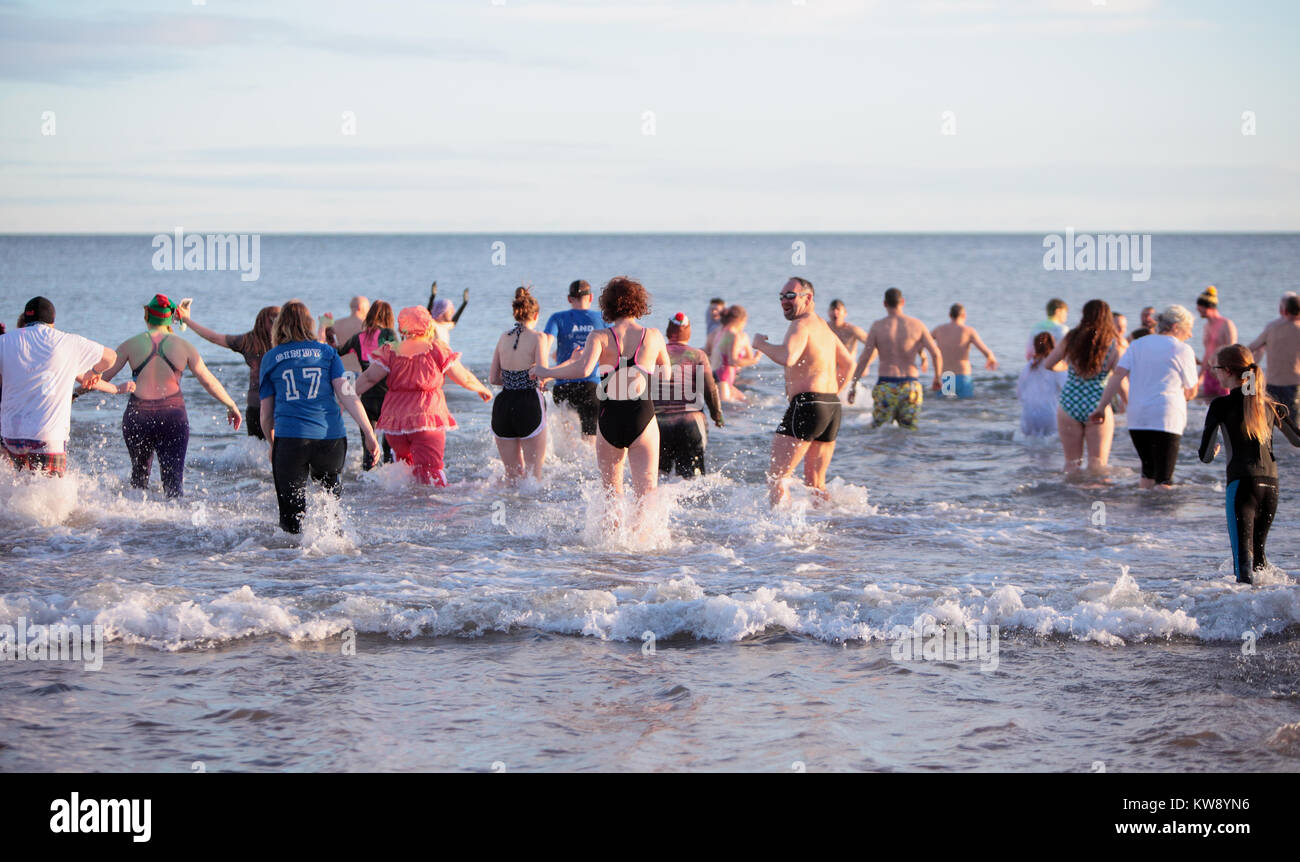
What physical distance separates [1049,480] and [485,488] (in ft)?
17.8

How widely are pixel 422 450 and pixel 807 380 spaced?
3.20m

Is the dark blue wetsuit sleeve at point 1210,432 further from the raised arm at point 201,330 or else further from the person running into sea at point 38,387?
the person running into sea at point 38,387

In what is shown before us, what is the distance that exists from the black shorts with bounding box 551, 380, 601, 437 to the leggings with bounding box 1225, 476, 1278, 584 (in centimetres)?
558

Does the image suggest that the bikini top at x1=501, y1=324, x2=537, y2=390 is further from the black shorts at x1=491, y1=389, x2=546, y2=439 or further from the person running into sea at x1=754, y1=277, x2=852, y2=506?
the person running into sea at x1=754, y1=277, x2=852, y2=506

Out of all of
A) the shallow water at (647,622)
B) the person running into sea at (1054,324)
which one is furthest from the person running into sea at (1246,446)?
the person running into sea at (1054,324)

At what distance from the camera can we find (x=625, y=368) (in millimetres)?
7305

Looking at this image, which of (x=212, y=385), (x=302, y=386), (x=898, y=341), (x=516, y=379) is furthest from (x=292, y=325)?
(x=898, y=341)

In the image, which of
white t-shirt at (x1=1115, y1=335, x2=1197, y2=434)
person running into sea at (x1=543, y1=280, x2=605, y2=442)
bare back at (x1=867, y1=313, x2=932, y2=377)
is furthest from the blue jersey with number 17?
bare back at (x1=867, y1=313, x2=932, y2=377)

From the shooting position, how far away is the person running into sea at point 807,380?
8.15m

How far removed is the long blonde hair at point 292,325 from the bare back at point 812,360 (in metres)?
3.40

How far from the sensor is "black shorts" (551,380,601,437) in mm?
10406
